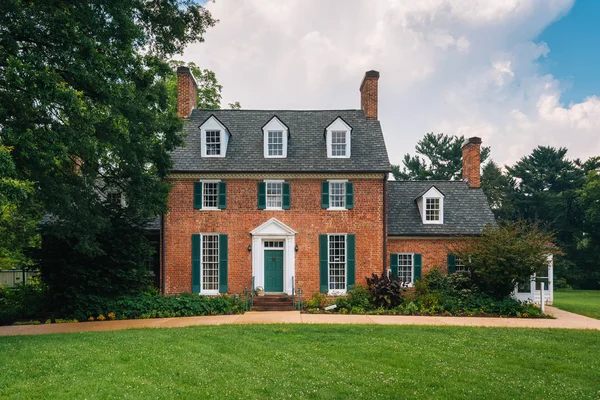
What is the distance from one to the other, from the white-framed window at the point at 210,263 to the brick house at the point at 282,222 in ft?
0.14

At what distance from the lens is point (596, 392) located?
286 inches

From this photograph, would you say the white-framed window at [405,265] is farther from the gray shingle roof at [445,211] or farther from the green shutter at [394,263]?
the gray shingle roof at [445,211]

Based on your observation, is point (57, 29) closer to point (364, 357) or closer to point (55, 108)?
point (55, 108)

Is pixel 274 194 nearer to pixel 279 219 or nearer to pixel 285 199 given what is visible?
pixel 285 199

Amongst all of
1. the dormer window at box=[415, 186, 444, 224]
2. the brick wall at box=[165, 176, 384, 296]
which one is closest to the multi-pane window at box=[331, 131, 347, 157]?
the brick wall at box=[165, 176, 384, 296]

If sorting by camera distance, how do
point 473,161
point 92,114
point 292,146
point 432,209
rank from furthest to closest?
point 473,161
point 432,209
point 292,146
point 92,114

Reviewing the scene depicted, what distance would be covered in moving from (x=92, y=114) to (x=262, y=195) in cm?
871

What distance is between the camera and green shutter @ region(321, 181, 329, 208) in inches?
742

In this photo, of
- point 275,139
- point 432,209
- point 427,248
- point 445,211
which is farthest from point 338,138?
point 427,248

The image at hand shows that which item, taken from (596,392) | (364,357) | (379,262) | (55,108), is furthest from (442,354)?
(55,108)

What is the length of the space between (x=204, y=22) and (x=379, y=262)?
11.8 meters

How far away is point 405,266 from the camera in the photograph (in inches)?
772

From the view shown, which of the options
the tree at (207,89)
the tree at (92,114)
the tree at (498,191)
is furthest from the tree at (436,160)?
the tree at (92,114)

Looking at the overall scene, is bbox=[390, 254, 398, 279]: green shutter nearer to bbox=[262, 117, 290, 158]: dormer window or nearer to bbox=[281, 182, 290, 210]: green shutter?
bbox=[281, 182, 290, 210]: green shutter
